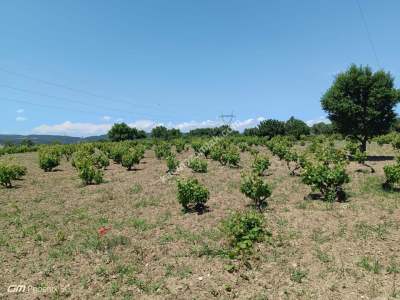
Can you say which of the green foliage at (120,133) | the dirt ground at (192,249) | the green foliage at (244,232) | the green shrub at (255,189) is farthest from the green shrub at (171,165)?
the green foliage at (120,133)

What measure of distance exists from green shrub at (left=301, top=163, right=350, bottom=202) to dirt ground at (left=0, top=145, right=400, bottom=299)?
2.36 ft

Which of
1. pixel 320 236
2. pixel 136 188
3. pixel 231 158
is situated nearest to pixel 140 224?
pixel 320 236

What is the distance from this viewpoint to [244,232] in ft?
35.2

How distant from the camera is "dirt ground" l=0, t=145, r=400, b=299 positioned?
859 centimetres

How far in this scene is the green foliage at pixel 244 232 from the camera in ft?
33.6

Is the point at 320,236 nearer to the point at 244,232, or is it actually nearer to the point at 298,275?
the point at 244,232

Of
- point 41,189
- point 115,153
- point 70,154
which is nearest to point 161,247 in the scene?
point 41,189

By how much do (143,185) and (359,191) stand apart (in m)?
12.3

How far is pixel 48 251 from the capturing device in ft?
37.0

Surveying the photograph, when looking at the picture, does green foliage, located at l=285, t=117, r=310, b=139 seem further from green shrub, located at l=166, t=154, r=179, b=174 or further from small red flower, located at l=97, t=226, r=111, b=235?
small red flower, located at l=97, t=226, r=111, b=235

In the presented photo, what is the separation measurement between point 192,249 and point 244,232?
169 centimetres

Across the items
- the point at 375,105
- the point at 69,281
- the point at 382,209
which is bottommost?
the point at 69,281

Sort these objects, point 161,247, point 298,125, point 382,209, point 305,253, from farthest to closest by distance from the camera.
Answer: point 298,125 → point 382,209 → point 161,247 → point 305,253

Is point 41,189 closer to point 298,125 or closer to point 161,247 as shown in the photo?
point 161,247
